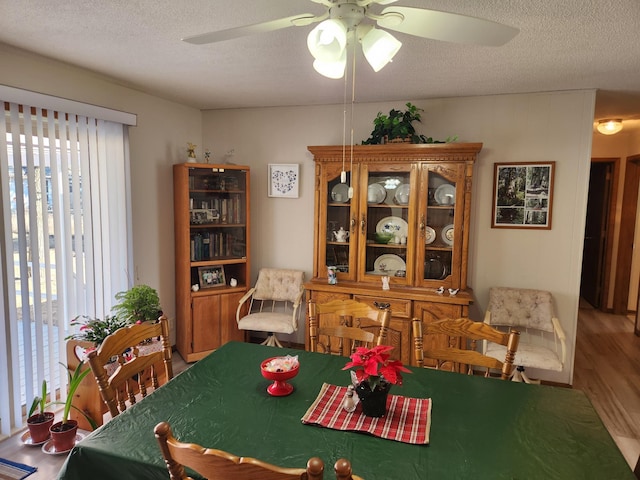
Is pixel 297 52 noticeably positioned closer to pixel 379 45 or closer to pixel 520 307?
pixel 379 45

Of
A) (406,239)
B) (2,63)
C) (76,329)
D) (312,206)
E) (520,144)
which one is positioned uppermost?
(2,63)

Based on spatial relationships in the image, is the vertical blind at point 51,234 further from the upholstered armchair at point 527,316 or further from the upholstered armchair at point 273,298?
the upholstered armchair at point 527,316

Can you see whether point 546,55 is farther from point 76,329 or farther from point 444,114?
point 76,329

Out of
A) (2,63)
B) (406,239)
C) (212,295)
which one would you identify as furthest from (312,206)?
(2,63)

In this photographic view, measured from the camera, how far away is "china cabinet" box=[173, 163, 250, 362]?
3711 millimetres

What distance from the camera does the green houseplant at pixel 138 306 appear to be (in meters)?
2.93

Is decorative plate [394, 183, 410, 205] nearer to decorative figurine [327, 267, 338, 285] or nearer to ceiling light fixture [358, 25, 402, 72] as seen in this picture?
decorative figurine [327, 267, 338, 285]

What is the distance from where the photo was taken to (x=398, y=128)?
3387mm

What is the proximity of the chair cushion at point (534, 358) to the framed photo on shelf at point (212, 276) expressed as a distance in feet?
7.92

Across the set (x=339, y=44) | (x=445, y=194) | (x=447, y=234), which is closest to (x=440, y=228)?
(x=447, y=234)

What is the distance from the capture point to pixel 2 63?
7.96 feet

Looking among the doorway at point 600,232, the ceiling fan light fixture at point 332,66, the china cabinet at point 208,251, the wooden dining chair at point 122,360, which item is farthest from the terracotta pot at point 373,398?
the doorway at point 600,232

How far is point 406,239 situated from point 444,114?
1.13 m

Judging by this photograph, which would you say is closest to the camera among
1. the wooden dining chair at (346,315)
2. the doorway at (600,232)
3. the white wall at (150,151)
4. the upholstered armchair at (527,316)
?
the wooden dining chair at (346,315)
